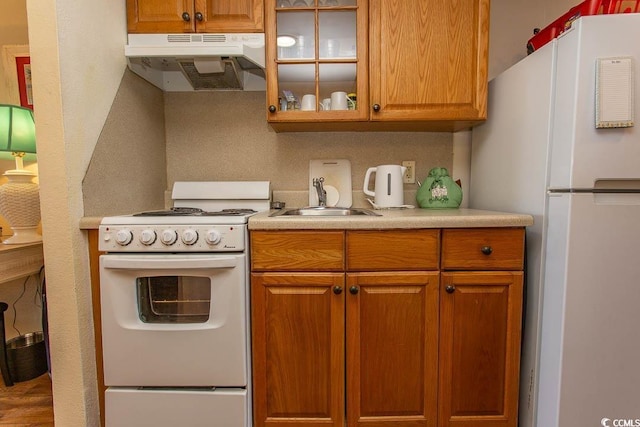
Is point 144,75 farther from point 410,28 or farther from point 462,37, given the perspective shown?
point 462,37

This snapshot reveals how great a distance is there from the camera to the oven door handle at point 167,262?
1077 mm

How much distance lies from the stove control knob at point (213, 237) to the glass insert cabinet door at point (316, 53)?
639mm

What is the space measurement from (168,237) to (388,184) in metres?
1.08

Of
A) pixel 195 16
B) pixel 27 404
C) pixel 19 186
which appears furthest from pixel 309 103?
pixel 27 404

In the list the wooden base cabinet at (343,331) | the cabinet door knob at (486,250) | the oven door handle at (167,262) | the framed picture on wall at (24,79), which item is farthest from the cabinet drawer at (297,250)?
the framed picture on wall at (24,79)

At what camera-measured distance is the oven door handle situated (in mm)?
1077

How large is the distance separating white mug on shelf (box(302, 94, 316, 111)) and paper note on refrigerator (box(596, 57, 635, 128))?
41.3 inches

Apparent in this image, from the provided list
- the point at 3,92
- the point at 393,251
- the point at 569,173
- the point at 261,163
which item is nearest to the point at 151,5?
the point at 261,163

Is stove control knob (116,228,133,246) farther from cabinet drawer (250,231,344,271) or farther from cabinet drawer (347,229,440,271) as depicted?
cabinet drawer (347,229,440,271)

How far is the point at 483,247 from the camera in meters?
1.14

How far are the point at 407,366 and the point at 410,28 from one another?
146cm

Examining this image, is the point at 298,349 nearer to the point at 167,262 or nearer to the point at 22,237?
the point at 167,262

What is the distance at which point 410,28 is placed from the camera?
A: 4.52 feet

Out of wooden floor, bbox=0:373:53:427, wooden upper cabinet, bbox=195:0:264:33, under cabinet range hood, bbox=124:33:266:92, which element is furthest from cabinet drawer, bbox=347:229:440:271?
wooden floor, bbox=0:373:53:427
